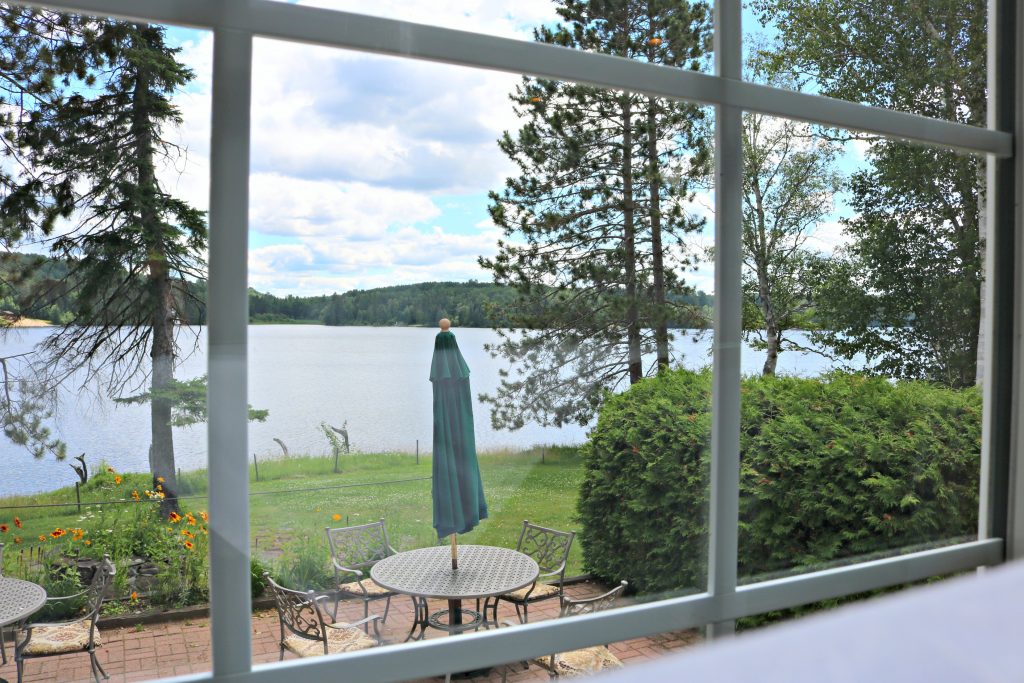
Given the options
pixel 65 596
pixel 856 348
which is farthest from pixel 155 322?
pixel 856 348

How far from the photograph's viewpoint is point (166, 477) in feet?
8.27

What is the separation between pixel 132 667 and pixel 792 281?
340 cm

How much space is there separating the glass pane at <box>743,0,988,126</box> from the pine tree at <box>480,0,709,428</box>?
1.03m

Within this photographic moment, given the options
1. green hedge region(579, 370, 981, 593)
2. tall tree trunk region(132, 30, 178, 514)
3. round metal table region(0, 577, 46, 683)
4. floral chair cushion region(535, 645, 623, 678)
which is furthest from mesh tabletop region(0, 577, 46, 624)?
green hedge region(579, 370, 981, 593)

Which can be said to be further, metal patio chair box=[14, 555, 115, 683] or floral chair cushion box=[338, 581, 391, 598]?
floral chair cushion box=[338, 581, 391, 598]

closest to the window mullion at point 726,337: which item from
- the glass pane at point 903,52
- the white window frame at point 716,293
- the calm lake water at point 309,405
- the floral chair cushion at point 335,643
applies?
the white window frame at point 716,293

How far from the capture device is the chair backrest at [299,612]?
265cm

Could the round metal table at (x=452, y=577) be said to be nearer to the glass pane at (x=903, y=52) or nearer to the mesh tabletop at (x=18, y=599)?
the mesh tabletop at (x=18, y=599)

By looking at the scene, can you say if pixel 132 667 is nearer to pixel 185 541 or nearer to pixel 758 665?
pixel 185 541

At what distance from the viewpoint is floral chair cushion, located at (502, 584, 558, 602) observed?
308 centimetres

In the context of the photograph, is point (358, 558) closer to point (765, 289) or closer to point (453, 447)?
point (453, 447)

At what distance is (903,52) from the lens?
4.34 meters

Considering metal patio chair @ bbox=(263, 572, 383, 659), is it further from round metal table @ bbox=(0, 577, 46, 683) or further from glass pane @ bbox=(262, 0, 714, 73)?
glass pane @ bbox=(262, 0, 714, 73)

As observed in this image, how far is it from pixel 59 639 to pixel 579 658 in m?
1.89
